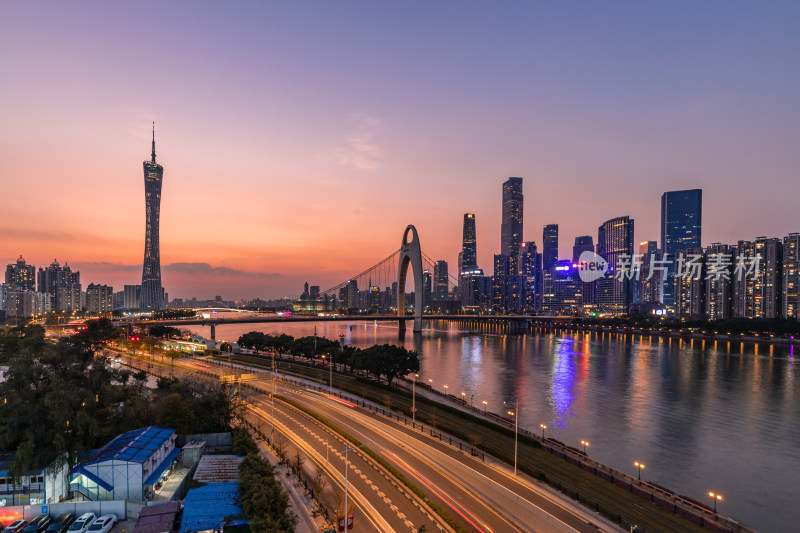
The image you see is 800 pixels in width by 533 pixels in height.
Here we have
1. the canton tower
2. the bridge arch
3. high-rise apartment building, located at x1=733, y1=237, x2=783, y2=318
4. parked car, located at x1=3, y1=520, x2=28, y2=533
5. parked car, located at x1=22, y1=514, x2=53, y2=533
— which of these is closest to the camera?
parked car, located at x1=3, y1=520, x2=28, y2=533

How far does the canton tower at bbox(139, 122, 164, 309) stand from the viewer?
16000 centimetres

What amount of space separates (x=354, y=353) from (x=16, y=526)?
42.1 meters

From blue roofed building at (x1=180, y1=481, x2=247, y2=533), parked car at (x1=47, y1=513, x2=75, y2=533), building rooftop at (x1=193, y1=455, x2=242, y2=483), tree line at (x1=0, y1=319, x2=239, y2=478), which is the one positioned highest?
tree line at (x1=0, y1=319, x2=239, y2=478)

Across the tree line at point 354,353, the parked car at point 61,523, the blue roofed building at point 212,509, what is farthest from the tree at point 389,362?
the parked car at point 61,523

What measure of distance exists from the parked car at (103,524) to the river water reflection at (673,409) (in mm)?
28896

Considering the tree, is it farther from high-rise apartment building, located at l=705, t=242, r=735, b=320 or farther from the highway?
high-rise apartment building, located at l=705, t=242, r=735, b=320

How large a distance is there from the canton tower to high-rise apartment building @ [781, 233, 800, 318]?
217925 mm

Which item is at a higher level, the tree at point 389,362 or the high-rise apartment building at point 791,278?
the high-rise apartment building at point 791,278

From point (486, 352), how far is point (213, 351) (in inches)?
2040

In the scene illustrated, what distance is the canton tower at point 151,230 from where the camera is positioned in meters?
160

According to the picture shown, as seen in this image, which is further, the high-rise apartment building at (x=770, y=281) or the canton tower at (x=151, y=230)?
the canton tower at (x=151, y=230)

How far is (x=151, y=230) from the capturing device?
525ft

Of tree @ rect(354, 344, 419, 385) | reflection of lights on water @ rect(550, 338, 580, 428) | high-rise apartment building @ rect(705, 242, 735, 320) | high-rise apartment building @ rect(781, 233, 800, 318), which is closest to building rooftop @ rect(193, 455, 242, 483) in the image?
reflection of lights on water @ rect(550, 338, 580, 428)

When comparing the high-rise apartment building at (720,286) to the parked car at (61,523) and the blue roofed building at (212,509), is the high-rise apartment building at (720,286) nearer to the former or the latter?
the blue roofed building at (212,509)
